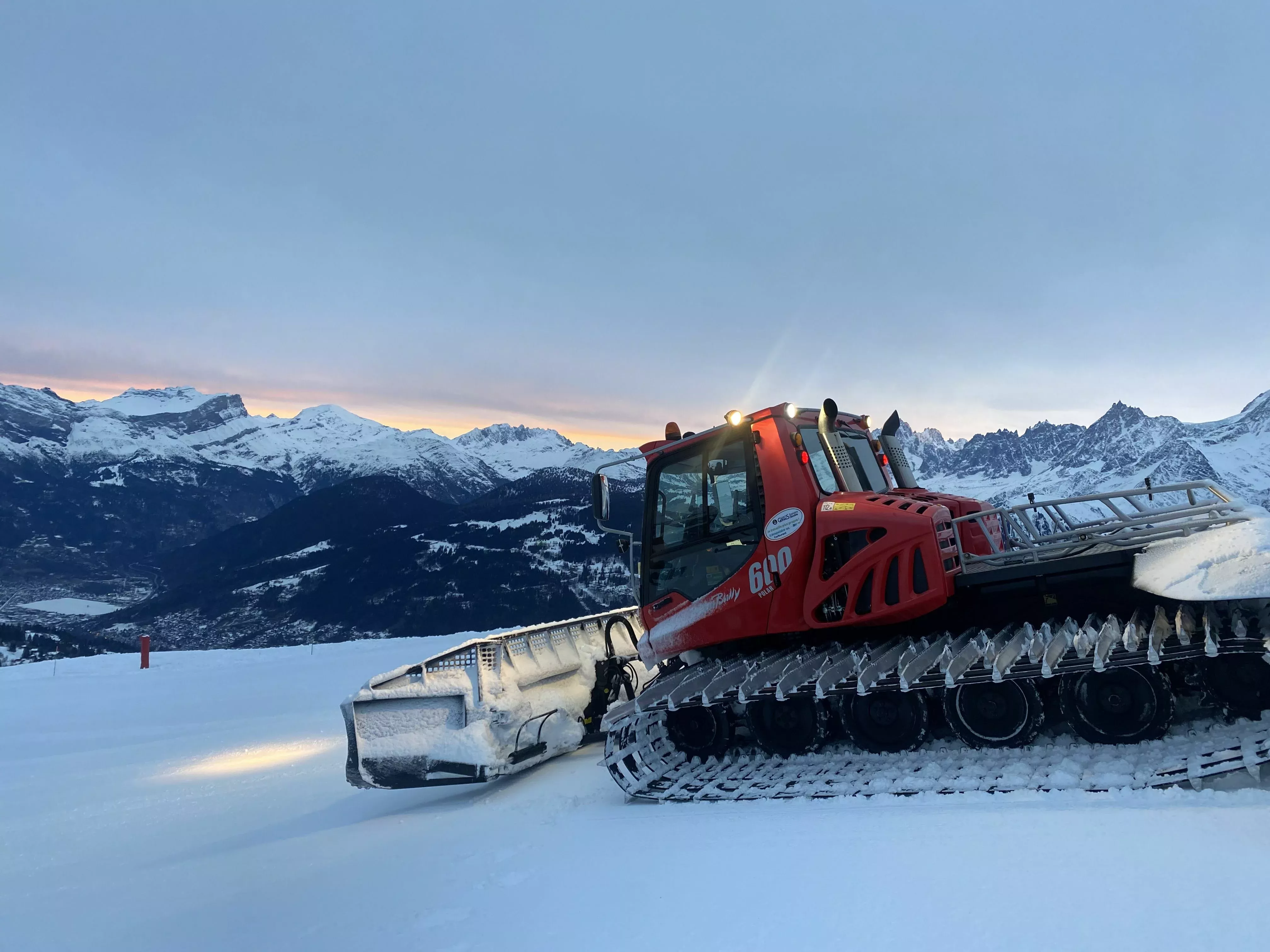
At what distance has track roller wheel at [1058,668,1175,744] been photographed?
534cm

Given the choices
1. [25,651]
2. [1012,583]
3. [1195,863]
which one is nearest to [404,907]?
[1195,863]

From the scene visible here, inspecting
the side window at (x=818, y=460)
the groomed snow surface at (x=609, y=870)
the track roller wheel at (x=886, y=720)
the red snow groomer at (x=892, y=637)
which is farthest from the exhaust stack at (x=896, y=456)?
the groomed snow surface at (x=609, y=870)

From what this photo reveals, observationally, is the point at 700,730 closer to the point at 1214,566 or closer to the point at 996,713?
the point at 996,713

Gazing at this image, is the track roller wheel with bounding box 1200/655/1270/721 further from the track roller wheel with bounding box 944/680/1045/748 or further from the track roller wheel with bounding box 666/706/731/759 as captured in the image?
the track roller wheel with bounding box 666/706/731/759

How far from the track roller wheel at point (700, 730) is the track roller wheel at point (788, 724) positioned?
243 millimetres

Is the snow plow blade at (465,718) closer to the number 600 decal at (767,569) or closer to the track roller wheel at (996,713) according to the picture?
the number 600 decal at (767,569)

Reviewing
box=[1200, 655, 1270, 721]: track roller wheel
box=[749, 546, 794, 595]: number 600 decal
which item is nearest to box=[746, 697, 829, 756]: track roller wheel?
box=[749, 546, 794, 595]: number 600 decal

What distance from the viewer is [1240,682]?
17.3 feet

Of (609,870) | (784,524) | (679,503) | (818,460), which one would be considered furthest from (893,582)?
(609,870)

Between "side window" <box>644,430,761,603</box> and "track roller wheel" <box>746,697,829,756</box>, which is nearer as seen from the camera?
"track roller wheel" <box>746,697,829,756</box>

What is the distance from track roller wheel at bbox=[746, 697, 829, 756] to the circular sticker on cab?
4.47 feet

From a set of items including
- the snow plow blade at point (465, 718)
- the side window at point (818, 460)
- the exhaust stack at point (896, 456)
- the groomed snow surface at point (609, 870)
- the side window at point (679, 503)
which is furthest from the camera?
the exhaust stack at point (896, 456)

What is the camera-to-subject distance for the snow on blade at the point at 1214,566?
15.3 ft

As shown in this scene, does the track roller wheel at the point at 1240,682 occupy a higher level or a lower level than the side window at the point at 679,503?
lower
